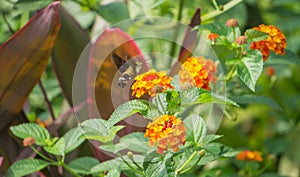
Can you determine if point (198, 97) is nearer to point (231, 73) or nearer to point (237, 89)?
point (231, 73)

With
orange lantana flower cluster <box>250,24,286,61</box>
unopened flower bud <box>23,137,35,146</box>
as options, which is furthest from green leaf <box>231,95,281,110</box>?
unopened flower bud <box>23,137,35,146</box>

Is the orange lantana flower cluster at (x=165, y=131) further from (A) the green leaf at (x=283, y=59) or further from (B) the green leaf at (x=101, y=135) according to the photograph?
(A) the green leaf at (x=283, y=59)

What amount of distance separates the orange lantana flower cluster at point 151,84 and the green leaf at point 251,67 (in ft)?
0.52

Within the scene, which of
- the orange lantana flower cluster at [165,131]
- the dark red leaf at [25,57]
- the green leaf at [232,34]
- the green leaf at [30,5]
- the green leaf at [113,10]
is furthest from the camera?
the green leaf at [113,10]

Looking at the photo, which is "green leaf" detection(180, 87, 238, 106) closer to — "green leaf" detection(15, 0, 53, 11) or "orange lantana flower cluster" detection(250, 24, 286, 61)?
"orange lantana flower cluster" detection(250, 24, 286, 61)

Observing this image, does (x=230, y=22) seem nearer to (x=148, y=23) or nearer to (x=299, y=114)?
(x=148, y=23)

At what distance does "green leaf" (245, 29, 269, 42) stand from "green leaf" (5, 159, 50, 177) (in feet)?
1.31

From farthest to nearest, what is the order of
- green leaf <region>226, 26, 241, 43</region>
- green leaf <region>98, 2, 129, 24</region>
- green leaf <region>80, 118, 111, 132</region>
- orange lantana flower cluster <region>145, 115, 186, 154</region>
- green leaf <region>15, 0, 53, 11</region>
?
green leaf <region>98, 2, 129, 24</region>
green leaf <region>15, 0, 53, 11</region>
green leaf <region>226, 26, 241, 43</region>
green leaf <region>80, 118, 111, 132</region>
orange lantana flower cluster <region>145, 115, 186, 154</region>

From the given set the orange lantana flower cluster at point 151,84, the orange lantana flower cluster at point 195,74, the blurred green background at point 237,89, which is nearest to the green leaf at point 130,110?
the orange lantana flower cluster at point 151,84

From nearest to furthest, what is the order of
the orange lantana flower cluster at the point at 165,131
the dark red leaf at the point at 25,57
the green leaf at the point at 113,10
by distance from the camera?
the orange lantana flower cluster at the point at 165,131 < the dark red leaf at the point at 25,57 < the green leaf at the point at 113,10

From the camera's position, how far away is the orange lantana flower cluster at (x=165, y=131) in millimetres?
866

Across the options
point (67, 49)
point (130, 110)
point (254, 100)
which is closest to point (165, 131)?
point (130, 110)

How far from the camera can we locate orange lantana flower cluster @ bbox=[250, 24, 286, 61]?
1.06 metres

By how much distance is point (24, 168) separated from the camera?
1.07 metres
